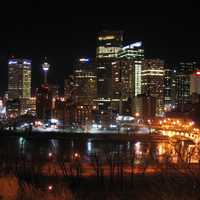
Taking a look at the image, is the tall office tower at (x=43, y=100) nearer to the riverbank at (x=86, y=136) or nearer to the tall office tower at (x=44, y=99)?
the tall office tower at (x=44, y=99)

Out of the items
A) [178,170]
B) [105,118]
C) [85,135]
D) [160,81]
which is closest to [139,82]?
[160,81]

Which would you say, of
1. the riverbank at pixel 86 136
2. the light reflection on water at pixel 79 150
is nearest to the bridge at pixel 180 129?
the riverbank at pixel 86 136

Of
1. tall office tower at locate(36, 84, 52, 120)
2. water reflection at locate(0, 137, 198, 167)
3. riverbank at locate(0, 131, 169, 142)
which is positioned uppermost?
tall office tower at locate(36, 84, 52, 120)

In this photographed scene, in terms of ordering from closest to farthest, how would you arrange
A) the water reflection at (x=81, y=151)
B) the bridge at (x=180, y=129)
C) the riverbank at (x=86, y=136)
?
1. the water reflection at (x=81, y=151)
2. the bridge at (x=180, y=129)
3. the riverbank at (x=86, y=136)

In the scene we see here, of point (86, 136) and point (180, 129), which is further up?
point (180, 129)

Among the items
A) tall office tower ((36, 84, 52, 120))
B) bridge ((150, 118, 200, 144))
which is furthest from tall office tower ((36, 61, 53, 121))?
bridge ((150, 118, 200, 144))

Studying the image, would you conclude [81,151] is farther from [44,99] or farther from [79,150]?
[44,99]

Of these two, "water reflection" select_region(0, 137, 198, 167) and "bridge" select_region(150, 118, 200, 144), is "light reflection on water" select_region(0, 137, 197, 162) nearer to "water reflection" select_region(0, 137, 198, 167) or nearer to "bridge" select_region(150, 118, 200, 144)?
"water reflection" select_region(0, 137, 198, 167)

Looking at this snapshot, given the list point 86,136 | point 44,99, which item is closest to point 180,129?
point 86,136

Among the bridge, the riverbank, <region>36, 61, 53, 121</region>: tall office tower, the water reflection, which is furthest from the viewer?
<region>36, 61, 53, 121</region>: tall office tower

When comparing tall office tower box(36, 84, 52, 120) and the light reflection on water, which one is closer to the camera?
the light reflection on water

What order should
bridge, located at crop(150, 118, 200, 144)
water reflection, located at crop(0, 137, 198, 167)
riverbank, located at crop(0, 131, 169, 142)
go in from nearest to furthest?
water reflection, located at crop(0, 137, 198, 167), bridge, located at crop(150, 118, 200, 144), riverbank, located at crop(0, 131, 169, 142)

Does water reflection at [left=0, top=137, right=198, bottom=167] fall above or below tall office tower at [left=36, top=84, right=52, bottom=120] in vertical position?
below

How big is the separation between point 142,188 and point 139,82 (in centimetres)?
12641
